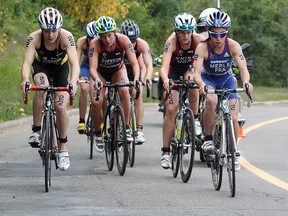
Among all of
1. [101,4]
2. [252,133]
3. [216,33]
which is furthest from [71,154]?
[101,4]

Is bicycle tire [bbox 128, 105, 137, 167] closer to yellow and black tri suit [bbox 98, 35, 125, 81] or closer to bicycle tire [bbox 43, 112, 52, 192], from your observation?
yellow and black tri suit [bbox 98, 35, 125, 81]

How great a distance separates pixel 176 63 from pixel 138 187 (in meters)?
2.45

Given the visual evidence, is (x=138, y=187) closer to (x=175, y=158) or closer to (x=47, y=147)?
(x=47, y=147)

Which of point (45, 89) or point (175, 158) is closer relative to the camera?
point (45, 89)

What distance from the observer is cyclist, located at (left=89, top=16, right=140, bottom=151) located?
12.9 meters

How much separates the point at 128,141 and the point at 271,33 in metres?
41.5

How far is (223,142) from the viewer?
1084 centimetres

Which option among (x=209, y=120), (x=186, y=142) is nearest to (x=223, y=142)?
(x=209, y=120)

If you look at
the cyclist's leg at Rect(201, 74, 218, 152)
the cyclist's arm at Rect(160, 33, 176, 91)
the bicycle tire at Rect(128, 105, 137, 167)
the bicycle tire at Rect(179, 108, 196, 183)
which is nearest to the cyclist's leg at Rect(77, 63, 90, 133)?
the bicycle tire at Rect(128, 105, 137, 167)

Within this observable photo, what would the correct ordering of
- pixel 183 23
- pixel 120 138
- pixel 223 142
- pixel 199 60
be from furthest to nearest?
pixel 120 138
pixel 183 23
pixel 199 60
pixel 223 142

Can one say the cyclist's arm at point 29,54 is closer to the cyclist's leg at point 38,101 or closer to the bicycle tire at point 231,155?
the cyclist's leg at point 38,101

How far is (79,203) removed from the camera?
9969 millimetres

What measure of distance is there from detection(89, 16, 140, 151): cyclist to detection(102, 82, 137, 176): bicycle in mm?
149

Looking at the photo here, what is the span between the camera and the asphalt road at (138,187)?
31.7ft
